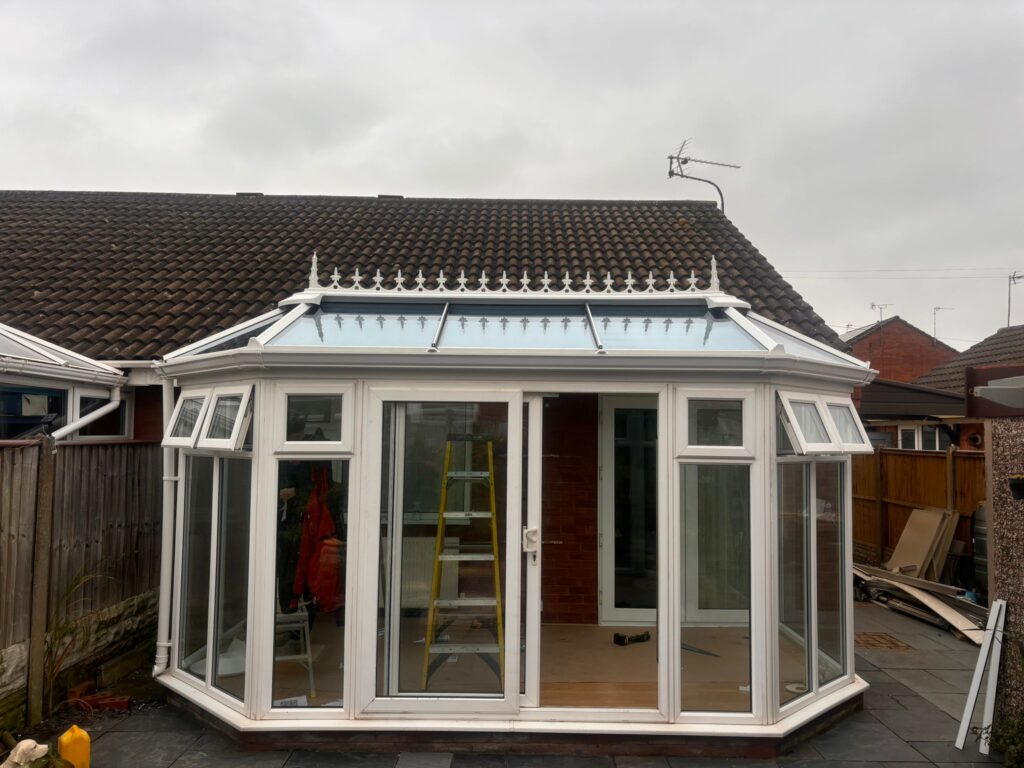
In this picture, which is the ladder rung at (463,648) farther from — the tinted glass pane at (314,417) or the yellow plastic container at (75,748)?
the yellow plastic container at (75,748)

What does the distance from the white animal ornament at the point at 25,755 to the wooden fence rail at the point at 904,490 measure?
938 cm

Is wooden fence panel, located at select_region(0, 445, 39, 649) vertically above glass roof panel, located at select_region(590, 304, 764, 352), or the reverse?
glass roof panel, located at select_region(590, 304, 764, 352)

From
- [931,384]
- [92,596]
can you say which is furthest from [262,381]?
[931,384]

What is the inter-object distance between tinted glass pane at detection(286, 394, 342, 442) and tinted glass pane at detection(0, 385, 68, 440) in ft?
8.30

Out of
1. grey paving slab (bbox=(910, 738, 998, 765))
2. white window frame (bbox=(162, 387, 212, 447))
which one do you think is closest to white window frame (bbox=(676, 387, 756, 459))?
grey paving slab (bbox=(910, 738, 998, 765))

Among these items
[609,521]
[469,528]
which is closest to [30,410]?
[469,528]

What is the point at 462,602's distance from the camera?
14.9ft

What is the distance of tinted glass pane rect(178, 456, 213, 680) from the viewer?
4895 mm

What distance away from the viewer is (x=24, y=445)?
462 cm

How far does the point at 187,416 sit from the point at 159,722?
2.08 metres

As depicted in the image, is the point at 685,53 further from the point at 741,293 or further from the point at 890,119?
the point at 890,119

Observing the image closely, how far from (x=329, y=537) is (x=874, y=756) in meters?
3.65

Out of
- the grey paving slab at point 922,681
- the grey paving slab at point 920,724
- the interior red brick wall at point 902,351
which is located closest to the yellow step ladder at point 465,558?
the grey paving slab at point 920,724

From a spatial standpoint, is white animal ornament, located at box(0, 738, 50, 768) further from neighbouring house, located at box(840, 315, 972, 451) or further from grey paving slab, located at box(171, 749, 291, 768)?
neighbouring house, located at box(840, 315, 972, 451)
